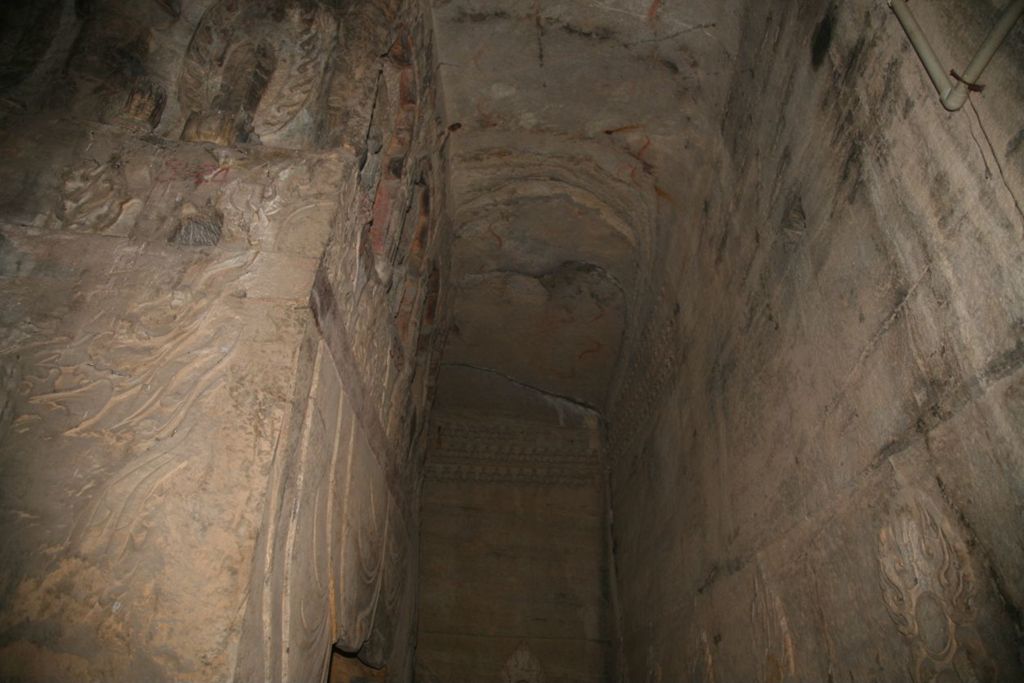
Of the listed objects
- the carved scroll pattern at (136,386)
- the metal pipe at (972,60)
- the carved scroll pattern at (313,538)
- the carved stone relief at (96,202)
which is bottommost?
the carved scroll pattern at (313,538)

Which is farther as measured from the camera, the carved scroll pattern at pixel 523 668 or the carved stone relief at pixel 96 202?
the carved scroll pattern at pixel 523 668

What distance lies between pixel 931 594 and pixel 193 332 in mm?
2042

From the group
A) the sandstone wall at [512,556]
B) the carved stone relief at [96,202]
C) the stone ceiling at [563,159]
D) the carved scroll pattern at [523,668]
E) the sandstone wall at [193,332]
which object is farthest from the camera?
the sandstone wall at [512,556]

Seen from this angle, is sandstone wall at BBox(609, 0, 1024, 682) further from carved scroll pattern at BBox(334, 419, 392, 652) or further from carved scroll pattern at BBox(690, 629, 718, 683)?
carved scroll pattern at BBox(334, 419, 392, 652)

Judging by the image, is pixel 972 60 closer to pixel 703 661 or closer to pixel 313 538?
pixel 313 538

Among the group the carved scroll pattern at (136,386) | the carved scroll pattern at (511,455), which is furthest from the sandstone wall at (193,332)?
the carved scroll pattern at (511,455)

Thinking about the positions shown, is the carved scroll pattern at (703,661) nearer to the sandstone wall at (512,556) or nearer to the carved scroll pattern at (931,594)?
the carved scroll pattern at (931,594)

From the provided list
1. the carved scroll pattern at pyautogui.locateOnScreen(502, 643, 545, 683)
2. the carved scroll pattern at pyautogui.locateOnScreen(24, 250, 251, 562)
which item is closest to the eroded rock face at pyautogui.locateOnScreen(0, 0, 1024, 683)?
the carved scroll pattern at pyautogui.locateOnScreen(24, 250, 251, 562)

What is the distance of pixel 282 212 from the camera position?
85.3 inches

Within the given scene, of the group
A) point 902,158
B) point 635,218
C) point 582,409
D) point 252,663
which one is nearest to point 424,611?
point 582,409

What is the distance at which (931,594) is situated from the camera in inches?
63.9

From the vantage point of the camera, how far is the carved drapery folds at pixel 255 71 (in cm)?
240

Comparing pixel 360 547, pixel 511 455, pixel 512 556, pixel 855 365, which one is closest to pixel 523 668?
pixel 512 556

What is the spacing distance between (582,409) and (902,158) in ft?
16.5
